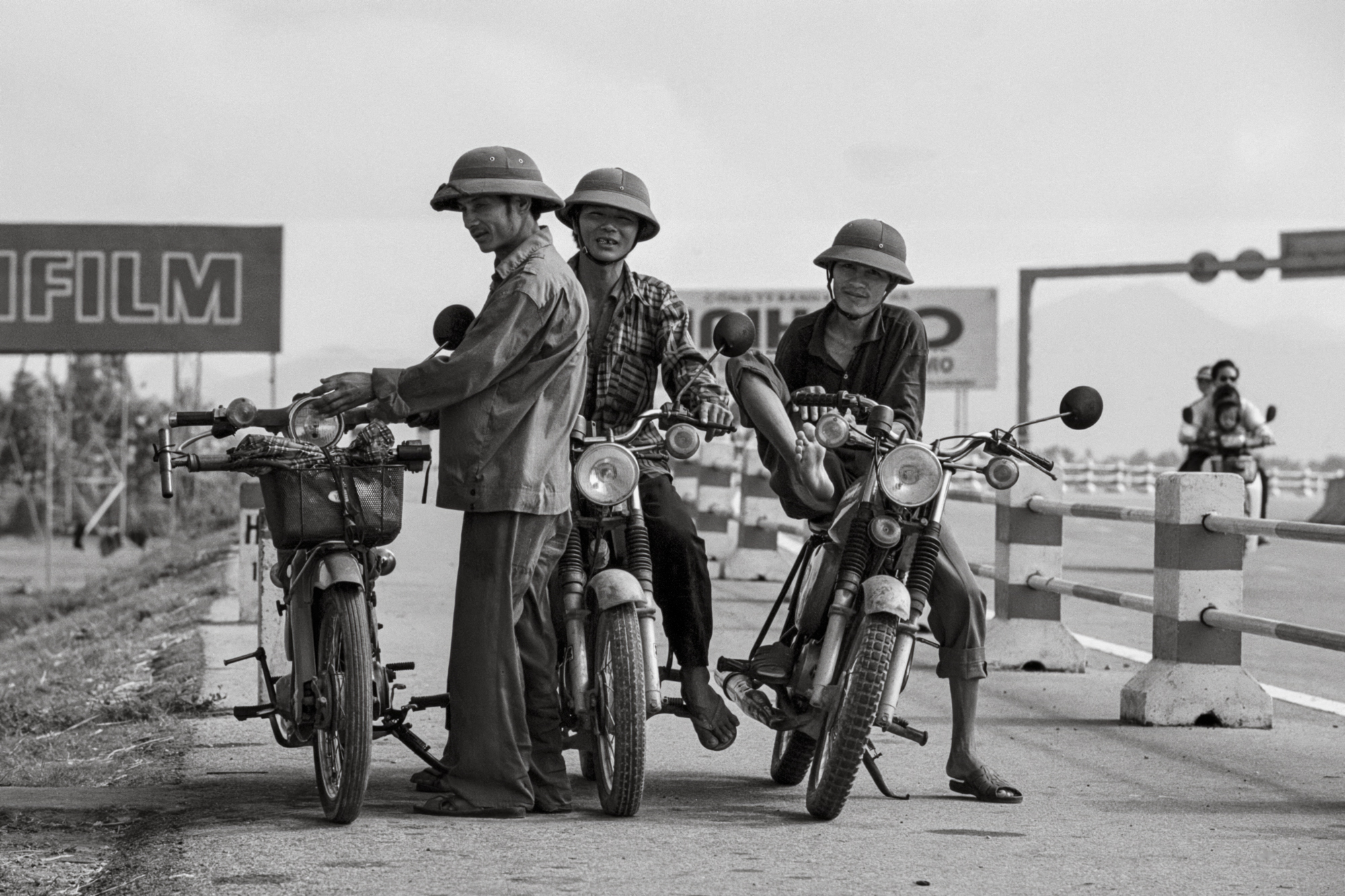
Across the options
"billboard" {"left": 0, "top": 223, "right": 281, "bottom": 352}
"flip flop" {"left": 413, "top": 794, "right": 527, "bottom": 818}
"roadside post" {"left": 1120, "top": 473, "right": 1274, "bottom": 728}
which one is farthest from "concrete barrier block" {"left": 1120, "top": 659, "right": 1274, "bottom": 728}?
"billboard" {"left": 0, "top": 223, "right": 281, "bottom": 352}

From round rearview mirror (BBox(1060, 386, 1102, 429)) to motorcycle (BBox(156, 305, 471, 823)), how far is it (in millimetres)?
1866

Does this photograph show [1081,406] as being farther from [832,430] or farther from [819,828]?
[819,828]

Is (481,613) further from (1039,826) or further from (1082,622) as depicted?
(1082,622)

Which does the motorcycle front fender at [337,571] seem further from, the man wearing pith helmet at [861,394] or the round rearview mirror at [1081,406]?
the round rearview mirror at [1081,406]

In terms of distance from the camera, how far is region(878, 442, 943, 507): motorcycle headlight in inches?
230

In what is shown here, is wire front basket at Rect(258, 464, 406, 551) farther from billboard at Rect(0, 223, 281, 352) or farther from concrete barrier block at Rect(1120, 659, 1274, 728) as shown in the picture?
billboard at Rect(0, 223, 281, 352)

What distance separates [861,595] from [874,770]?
1.91ft

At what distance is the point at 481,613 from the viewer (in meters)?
5.95

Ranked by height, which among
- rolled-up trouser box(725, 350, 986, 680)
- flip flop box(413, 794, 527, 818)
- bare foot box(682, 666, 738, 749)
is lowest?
flip flop box(413, 794, 527, 818)

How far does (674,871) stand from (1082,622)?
29.8 ft

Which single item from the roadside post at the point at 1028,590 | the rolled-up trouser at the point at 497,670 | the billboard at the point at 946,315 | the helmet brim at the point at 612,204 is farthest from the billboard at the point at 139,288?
the billboard at the point at 946,315

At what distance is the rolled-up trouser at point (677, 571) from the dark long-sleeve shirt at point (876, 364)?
579 mm

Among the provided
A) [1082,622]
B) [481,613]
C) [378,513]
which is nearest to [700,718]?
[481,613]

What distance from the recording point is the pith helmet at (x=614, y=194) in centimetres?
630
